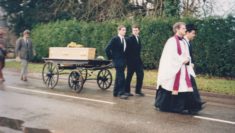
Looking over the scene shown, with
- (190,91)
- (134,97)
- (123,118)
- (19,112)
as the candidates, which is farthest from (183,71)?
(19,112)

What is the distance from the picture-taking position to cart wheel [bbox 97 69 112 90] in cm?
1367

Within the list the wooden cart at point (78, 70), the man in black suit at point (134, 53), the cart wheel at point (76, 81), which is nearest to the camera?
the man in black suit at point (134, 53)

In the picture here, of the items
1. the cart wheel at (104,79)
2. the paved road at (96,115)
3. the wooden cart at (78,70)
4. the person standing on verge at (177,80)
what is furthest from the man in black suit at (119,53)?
the person standing on verge at (177,80)

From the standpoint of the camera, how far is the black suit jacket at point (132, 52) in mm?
11859

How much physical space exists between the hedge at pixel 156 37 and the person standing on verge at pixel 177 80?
324 inches

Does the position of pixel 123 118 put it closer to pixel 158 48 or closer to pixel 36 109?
pixel 36 109

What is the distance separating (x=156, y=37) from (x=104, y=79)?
700cm

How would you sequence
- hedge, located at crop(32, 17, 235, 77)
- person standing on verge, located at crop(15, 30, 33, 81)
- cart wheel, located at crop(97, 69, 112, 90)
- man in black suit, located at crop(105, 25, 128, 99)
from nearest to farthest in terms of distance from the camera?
man in black suit, located at crop(105, 25, 128, 99)
cart wheel, located at crop(97, 69, 112, 90)
person standing on verge, located at crop(15, 30, 33, 81)
hedge, located at crop(32, 17, 235, 77)

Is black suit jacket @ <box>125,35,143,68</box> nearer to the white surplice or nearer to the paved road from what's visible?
the paved road

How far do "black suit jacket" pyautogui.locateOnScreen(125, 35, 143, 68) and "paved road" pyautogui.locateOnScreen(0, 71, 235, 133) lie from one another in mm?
979

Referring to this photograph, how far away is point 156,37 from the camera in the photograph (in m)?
20.1

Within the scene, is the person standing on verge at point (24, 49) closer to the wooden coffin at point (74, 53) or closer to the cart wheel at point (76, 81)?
the wooden coffin at point (74, 53)

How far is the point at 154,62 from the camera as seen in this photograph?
2033 cm

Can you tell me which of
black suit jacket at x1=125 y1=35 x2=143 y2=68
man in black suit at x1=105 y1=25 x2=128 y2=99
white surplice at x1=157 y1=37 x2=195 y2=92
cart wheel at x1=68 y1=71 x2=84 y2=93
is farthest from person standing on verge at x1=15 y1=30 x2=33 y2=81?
white surplice at x1=157 y1=37 x2=195 y2=92
